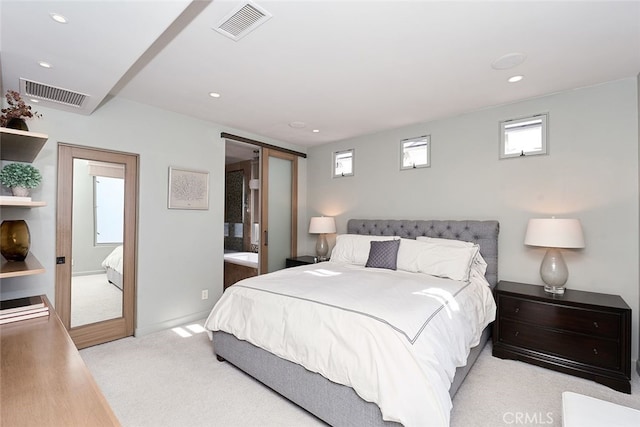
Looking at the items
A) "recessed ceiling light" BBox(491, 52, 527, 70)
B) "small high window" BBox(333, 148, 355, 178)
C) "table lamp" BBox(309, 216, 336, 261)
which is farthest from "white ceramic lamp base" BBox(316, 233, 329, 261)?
"recessed ceiling light" BBox(491, 52, 527, 70)

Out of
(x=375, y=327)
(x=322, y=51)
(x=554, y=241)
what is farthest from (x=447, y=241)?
(x=322, y=51)

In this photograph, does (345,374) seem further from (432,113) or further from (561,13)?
(432,113)

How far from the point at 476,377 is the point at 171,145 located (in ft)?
12.9

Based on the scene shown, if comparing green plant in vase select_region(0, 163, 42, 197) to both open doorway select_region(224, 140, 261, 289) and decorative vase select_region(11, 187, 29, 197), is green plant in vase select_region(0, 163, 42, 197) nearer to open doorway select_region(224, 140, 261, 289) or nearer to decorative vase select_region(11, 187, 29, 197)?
decorative vase select_region(11, 187, 29, 197)

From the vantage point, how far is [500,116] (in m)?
3.35

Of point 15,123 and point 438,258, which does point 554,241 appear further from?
point 15,123

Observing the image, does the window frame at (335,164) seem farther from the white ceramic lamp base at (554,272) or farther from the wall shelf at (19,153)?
the wall shelf at (19,153)

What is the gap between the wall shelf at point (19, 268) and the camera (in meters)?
1.52

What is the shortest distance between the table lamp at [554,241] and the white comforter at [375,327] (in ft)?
1.80

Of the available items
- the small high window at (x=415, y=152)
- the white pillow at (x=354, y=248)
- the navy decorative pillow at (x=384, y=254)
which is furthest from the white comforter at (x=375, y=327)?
the small high window at (x=415, y=152)

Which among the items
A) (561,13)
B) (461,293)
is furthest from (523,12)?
(461,293)

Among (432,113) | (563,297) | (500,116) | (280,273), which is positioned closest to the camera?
(563,297)

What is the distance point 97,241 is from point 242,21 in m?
2.66

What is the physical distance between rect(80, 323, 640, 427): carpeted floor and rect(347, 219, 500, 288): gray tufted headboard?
957 millimetres
